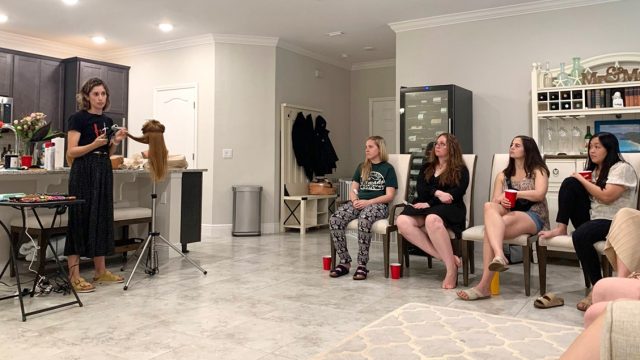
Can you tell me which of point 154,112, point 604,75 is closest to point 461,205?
point 604,75

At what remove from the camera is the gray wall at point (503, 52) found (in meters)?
4.99

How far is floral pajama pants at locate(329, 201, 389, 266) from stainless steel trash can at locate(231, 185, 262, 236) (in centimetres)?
264

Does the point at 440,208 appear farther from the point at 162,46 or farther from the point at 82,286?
the point at 162,46

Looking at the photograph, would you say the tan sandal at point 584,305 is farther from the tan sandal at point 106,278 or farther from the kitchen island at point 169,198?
the kitchen island at point 169,198

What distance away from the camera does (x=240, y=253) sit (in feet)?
16.8

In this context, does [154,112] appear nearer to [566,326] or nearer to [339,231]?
[339,231]

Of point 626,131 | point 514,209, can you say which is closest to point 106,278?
point 514,209

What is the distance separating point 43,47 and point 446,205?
6274 millimetres

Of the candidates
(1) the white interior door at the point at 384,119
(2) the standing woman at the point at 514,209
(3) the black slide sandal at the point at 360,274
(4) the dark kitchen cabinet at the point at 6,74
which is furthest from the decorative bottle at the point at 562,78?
(4) the dark kitchen cabinet at the point at 6,74

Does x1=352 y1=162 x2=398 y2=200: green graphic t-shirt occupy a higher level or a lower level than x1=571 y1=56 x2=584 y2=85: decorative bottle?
lower

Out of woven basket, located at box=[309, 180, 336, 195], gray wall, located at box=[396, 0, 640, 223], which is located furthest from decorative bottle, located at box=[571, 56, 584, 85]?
woven basket, located at box=[309, 180, 336, 195]

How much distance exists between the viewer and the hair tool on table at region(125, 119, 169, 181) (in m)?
3.62

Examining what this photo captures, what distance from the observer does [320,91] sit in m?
7.79

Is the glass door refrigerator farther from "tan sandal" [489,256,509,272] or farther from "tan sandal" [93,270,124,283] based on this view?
"tan sandal" [93,270,124,283]
